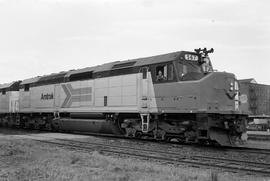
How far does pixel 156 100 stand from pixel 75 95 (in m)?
7.58

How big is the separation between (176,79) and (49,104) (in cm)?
1240

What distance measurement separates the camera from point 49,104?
25.0 meters

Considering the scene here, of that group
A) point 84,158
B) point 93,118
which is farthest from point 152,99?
point 84,158

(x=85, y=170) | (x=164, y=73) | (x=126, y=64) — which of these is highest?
(x=126, y=64)

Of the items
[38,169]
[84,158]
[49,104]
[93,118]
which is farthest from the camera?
[49,104]

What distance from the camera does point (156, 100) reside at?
16656 mm

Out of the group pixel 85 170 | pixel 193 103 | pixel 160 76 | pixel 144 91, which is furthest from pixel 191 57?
pixel 85 170

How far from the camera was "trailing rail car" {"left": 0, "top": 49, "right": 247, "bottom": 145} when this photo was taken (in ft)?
48.3

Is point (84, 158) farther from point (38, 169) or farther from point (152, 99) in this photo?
point (152, 99)

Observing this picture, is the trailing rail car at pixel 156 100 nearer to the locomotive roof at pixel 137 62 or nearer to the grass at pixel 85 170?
the locomotive roof at pixel 137 62

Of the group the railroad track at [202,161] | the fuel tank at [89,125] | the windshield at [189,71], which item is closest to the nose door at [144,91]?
the windshield at [189,71]

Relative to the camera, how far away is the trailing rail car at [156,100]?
14.7 m

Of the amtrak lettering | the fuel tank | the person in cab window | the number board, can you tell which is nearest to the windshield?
the number board

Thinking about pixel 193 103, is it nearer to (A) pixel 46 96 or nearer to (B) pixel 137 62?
(B) pixel 137 62
